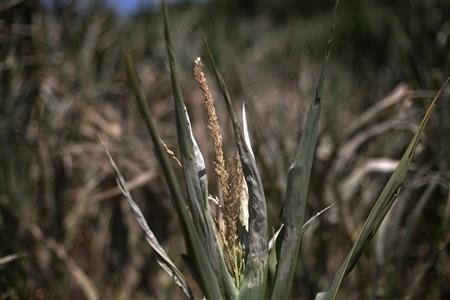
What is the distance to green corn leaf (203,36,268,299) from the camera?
60 centimetres

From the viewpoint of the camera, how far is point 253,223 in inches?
24.3

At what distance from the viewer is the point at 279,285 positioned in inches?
23.6

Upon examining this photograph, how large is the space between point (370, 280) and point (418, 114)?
1.42ft

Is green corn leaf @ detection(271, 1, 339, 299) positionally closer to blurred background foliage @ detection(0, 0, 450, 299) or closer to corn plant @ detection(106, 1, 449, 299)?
corn plant @ detection(106, 1, 449, 299)

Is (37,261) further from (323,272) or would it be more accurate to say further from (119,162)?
(323,272)

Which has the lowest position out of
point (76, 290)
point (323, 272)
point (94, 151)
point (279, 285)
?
point (76, 290)

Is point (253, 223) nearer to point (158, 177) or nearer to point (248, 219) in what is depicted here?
point (248, 219)

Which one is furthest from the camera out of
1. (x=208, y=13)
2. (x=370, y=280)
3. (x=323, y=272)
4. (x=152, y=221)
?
(x=208, y=13)

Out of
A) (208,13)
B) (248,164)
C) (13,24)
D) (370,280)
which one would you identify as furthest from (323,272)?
(208,13)

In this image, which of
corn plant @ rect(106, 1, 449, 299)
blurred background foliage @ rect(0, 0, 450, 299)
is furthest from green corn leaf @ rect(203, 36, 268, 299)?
blurred background foliage @ rect(0, 0, 450, 299)

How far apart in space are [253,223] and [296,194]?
5cm

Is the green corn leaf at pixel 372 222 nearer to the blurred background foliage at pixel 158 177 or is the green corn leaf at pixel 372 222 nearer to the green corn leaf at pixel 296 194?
the green corn leaf at pixel 296 194

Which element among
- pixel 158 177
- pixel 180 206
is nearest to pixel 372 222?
pixel 180 206

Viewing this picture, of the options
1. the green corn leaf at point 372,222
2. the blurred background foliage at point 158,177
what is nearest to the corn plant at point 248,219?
the green corn leaf at point 372,222
